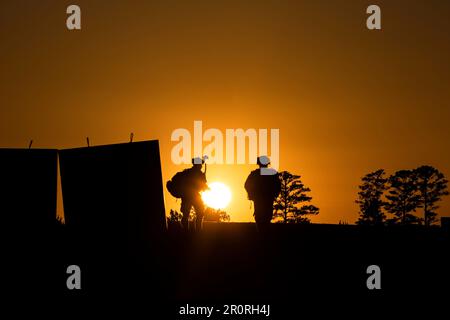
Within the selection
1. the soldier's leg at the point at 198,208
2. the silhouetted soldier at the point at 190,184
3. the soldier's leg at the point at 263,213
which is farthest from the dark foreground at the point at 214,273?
the silhouetted soldier at the point at 190,184

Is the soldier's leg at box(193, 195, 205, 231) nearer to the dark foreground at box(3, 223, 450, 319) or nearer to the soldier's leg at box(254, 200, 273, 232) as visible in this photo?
the dark foreground at box(3, 223, 450, 319)

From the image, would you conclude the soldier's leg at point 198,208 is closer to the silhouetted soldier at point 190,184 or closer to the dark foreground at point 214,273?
the silhouetted soldier at point 190,184

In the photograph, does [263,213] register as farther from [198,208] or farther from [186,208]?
[186,208]

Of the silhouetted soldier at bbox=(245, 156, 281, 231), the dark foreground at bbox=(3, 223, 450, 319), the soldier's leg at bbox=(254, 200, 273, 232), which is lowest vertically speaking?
the dark foreground at bbox=(3, 223, 450, 319)

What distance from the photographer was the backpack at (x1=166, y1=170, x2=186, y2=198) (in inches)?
893

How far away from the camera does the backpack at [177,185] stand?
22.7 metres

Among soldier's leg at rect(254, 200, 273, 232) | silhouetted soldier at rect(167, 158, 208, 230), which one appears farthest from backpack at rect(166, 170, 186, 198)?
soldier's leg at rect(254, 200, 273, 232)

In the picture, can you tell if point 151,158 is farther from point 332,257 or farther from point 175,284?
point 332,257

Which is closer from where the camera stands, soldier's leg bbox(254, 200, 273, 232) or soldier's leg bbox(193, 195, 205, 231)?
soldier's leg bbox(254, 200, 273, 232)

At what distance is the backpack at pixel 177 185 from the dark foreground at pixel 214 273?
1.27 meters

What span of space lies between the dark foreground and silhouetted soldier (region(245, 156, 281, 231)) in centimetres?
107

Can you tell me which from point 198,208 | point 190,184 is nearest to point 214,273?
point 190,184

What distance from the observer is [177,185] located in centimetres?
2272

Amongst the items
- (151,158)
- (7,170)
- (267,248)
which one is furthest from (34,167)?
(267,248)
